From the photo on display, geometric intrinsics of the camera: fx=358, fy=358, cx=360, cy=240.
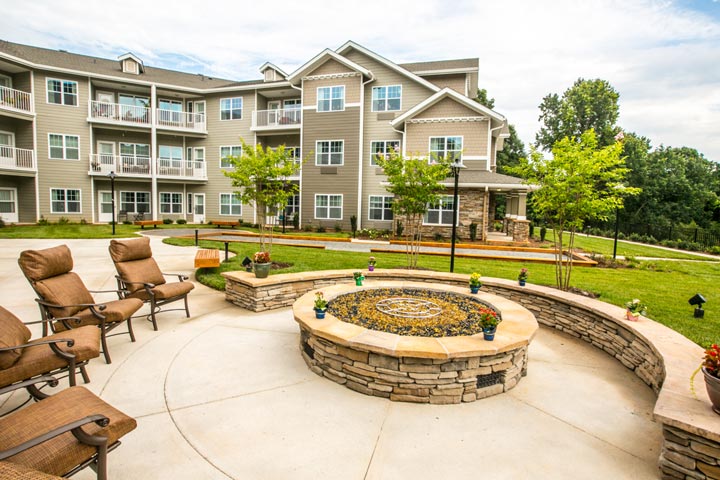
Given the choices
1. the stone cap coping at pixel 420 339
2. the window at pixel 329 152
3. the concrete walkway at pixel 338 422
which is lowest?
the concrete walkway at pixel 338 422

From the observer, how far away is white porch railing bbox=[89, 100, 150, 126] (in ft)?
75.7

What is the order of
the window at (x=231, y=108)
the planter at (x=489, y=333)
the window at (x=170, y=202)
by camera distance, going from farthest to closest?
the window at (x=170, y=202), the window at (x=231, y=108), the planter at (x=489, y=333)

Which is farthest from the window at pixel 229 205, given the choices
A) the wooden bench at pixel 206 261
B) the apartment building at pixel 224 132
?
the wooden bench at pixel 206 261

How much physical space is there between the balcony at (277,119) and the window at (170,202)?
26.5 feet

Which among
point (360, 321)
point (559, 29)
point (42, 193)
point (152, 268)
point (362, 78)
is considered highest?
point (362, 78)

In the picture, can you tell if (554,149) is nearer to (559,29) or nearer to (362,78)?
(559,29)

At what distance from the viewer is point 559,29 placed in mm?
10297

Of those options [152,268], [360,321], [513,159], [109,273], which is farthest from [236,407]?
[513,159]

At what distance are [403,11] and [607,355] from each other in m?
10.1

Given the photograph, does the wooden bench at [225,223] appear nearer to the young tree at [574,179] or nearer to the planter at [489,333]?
the young tree at [574,179]

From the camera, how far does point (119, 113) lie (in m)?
23.5

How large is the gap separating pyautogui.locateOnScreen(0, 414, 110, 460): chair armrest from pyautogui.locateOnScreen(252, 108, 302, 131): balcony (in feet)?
74.9

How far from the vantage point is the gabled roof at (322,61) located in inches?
826

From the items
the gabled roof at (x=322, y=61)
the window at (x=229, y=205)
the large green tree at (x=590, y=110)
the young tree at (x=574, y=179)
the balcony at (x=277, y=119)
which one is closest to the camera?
the young tree at (x=574, y=179)
